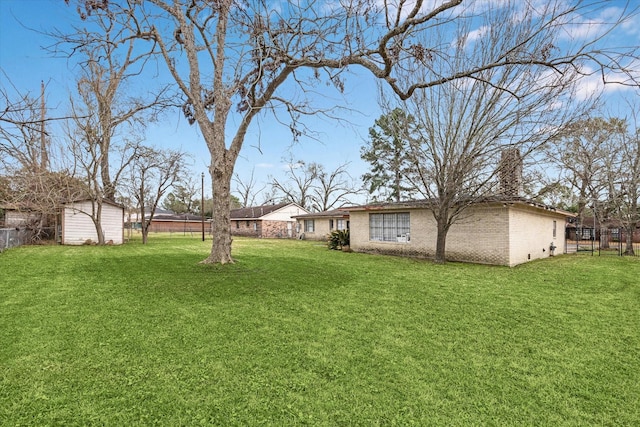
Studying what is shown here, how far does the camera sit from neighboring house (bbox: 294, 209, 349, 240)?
983 inches

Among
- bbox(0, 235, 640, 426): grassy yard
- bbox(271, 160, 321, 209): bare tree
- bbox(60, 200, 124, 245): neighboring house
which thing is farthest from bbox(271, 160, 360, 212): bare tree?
bbox(0, 235, 640, 426): grassy yard

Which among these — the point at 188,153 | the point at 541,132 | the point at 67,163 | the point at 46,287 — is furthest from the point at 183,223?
the point at 541,132

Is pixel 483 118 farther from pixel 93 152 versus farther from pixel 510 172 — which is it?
pixel 93 152

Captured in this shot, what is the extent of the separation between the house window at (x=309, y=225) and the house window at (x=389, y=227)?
1237 centimetres

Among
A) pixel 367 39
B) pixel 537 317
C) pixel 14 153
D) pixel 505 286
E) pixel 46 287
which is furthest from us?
pixel 505 286

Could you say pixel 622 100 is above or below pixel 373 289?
above

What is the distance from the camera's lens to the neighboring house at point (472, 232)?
1157cm

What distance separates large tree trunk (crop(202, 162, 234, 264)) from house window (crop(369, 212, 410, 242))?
8124 millimetres

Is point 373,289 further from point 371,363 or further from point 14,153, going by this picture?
point 14,153

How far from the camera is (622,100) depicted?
15.2 m

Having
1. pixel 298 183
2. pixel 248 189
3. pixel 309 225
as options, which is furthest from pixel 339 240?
pixel 248 189

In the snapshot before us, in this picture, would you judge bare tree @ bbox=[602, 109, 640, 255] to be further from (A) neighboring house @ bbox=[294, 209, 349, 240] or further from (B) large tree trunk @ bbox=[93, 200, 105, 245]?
(B) large tree trunk @ bbox=[93, 200, 105, 245]

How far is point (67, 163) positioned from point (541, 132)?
20.1m

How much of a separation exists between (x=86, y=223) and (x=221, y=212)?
15.2 metres
